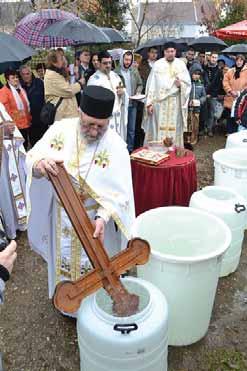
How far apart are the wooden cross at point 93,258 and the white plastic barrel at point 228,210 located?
1.56 meters

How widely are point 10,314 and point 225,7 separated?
63.8 ft

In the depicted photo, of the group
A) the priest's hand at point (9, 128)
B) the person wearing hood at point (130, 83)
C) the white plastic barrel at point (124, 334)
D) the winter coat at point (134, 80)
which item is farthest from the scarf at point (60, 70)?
the white plastic barrel at point (124, 334)

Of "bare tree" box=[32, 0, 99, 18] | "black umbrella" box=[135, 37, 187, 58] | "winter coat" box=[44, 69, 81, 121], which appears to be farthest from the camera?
"bare tree" box=[32, 0, 99, 18]

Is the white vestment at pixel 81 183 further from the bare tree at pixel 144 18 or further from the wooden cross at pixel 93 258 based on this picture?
the bare tree at pixel 144 18

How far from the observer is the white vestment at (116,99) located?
5.44 m

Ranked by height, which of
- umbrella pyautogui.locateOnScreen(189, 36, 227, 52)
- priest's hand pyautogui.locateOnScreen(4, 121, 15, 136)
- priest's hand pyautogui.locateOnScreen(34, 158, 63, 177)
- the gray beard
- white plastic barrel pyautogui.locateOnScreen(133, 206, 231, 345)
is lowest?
white plastic barrel pyautogui.locateOnScreen(133, 206, 231, 345)

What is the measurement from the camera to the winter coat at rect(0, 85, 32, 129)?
467 centimetres

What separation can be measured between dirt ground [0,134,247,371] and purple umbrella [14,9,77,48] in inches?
163

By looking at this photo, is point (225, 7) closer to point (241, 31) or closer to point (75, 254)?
point (241, 31)

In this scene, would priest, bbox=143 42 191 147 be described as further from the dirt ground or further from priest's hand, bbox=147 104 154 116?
the dirt ground

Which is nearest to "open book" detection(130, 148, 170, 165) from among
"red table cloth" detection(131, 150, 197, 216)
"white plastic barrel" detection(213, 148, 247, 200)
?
"red table cloth" detection(131, 150, 197, 216)

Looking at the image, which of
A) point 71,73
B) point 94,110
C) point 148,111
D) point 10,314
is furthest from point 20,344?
point 148,111

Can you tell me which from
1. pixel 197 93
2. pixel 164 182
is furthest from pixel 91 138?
pixel 197 93

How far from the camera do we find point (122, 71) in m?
6.60
